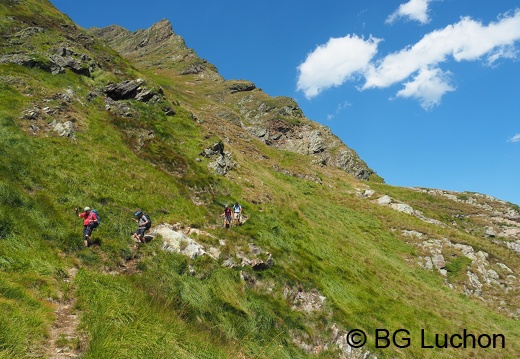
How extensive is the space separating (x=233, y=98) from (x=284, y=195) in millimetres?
97499

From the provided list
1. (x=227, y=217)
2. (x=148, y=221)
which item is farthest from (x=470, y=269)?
(x=148, y=221)

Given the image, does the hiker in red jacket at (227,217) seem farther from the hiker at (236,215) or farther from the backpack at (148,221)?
the backpack at (148,221)

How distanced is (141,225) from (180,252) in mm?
2640

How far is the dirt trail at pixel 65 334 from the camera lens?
26.6 ft

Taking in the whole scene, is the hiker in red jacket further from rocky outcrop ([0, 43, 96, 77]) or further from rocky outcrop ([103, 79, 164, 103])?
rocky outcrop ([0, 43, 96, 77])

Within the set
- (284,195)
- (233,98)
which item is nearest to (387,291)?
(284,195)

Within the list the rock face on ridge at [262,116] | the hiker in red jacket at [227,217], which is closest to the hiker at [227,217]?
the hiker in red jacket at [227,217]

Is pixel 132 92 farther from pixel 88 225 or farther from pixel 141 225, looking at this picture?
pixel 88 225

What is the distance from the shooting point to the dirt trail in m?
8.10

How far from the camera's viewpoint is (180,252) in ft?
58.5

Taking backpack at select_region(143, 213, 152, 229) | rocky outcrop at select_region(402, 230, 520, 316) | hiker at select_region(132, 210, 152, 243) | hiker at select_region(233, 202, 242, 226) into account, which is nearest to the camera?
hiker at select_region(132, 210, 152, 243)

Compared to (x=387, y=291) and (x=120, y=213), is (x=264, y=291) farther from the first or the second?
(x=387, y=291)

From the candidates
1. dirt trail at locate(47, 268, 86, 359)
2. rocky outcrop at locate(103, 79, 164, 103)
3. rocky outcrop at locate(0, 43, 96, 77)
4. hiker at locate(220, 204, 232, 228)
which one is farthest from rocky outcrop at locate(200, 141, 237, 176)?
dirt trail at locate(47, 268, 86, 359)

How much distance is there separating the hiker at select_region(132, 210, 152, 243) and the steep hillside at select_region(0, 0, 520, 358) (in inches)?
15.7
